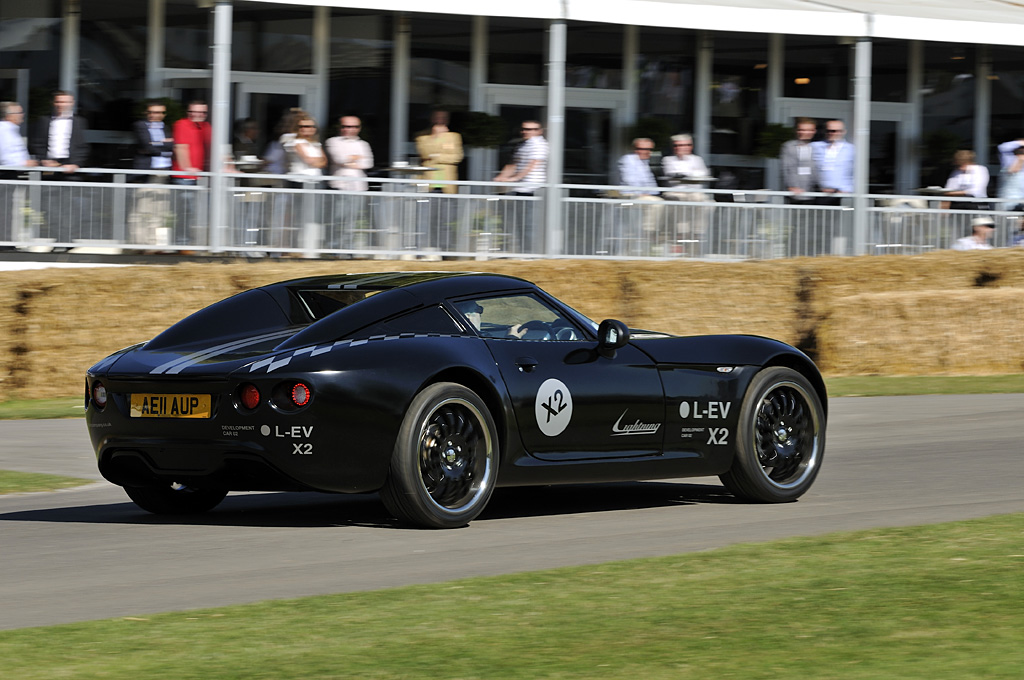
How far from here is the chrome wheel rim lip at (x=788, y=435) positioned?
8.87 meters

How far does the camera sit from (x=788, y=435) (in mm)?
8945

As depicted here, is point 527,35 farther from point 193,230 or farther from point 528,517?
point 528,517

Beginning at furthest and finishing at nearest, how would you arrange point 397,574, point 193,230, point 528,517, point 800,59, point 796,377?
point 800,59 < point 193,230 < point 796,377 < point 528,517 < point 397,574

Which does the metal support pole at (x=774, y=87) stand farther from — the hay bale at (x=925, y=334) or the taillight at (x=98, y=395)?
the taillight at (x=98, y=395)

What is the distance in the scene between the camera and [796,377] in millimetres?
8906

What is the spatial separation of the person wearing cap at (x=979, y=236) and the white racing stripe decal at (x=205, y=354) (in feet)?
52.5

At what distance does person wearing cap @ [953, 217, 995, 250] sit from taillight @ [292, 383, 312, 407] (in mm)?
16392

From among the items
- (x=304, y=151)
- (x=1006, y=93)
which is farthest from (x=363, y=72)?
(x=1006, y=93)

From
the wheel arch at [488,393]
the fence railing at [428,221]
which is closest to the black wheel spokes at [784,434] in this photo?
the wheel arch at [488,393]

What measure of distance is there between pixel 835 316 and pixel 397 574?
11.4 m

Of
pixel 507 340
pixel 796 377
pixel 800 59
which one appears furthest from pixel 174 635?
pixel 800 59

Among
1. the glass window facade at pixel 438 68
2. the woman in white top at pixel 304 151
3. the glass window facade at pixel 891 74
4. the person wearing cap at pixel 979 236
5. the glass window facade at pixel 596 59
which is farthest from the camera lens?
the glass window facade at pixel 891 74

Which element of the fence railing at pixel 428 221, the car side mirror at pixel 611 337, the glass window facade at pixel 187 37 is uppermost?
the glass window facade at pixel 187 37

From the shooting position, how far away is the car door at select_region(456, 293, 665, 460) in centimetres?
794
